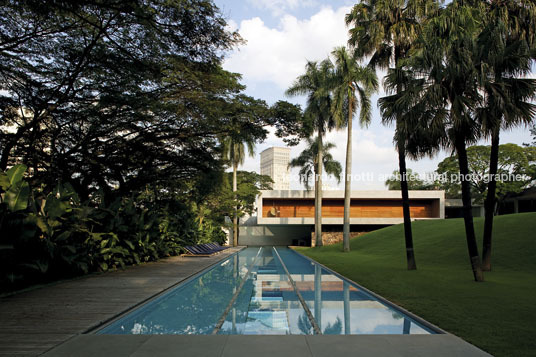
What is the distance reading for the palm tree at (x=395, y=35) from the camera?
14234 mm

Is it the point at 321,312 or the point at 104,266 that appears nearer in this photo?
the point at 321,312

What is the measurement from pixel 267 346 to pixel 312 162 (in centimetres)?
2966

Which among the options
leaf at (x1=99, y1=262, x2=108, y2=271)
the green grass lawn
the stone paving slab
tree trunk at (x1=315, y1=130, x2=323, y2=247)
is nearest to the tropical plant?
tree trunk at (x1=315, y1=130, x2=323, y2=247)

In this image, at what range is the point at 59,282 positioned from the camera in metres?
10.3

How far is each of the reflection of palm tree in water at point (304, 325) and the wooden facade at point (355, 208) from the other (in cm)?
3350

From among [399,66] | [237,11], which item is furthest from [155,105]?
[399,66]

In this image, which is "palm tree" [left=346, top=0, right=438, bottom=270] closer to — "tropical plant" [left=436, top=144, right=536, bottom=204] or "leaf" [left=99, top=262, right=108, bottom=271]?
"leaf" [left=99, top=262, right=108, bottom=271]

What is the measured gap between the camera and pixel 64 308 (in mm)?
6895

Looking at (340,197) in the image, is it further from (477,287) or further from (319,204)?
(477,287)

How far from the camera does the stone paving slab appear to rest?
4414mm

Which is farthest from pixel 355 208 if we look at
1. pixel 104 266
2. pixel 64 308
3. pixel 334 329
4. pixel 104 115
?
pixel 64 308

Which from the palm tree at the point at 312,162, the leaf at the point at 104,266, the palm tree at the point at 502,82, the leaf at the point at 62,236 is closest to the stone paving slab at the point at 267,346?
the leaf at the point at 62,236

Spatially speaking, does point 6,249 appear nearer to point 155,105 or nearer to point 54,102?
point 155,105

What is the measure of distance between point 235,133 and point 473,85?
31.1ft
